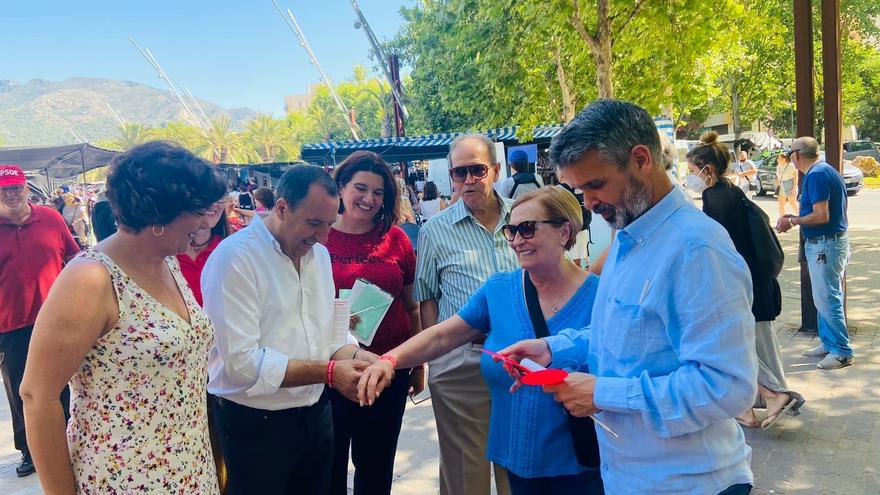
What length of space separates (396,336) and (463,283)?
0.56 m

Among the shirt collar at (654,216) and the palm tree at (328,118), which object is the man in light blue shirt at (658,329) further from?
the palm tree at (328,118)

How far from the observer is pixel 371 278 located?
10.7ft

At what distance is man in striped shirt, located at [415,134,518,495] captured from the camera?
3.04 meters

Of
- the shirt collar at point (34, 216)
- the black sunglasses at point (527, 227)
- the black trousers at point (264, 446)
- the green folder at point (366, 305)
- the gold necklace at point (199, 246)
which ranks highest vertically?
the shirt collar at point (34, 216)

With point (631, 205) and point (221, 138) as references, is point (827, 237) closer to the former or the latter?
point (631, 205)

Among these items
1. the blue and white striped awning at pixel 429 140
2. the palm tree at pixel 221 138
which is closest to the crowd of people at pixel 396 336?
the blue and white striped awning at pixel 429 140

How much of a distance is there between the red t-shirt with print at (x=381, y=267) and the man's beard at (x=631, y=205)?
5.91ft

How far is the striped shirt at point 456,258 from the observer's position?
3.13 meters

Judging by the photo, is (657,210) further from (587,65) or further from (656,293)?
(587,65)

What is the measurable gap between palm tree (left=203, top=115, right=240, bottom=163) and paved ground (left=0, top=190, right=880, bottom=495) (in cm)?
8174

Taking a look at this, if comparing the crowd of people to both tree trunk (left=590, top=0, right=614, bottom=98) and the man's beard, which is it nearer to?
the man's beard

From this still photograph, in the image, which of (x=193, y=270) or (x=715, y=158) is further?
(x=715, y=158)

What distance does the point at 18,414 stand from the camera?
184 inches

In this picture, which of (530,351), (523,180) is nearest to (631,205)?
(530,351)
